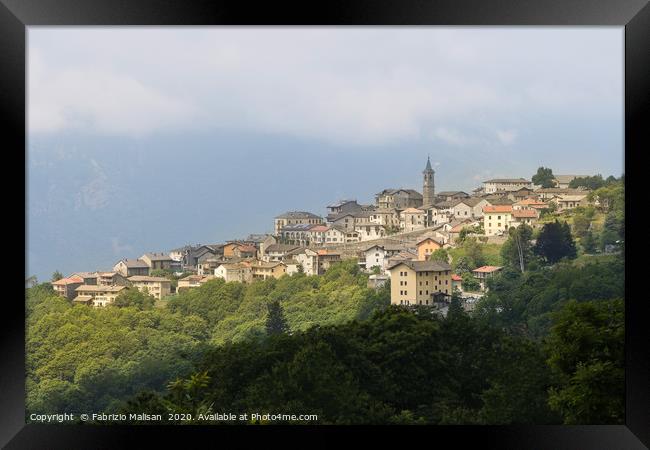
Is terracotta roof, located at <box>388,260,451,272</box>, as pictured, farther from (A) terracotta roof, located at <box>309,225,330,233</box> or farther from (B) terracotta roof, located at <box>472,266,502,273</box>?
(A) terracotta roof, located at <box>309,225,330,233</box>

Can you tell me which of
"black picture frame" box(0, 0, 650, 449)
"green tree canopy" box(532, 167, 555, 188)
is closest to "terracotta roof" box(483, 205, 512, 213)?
"green tree canopy" box(532, 167, 555, 188)

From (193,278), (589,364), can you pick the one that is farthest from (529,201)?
(589,364)

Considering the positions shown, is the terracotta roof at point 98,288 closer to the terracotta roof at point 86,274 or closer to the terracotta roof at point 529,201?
the terracotta roof at point 86,274

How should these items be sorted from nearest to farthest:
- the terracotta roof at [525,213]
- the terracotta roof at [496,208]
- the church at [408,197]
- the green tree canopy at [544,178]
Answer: the church at [408,197]
the green tree canopy at [544,178]
the terracotta roof at [496,208]
the terracotta roof at [525,213]

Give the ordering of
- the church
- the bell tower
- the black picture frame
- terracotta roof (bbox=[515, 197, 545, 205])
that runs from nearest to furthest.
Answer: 1. the black picture frame
2. the bell tower
3. the church
4. terracotta roof (bbox=[515, 197, 545, 205])

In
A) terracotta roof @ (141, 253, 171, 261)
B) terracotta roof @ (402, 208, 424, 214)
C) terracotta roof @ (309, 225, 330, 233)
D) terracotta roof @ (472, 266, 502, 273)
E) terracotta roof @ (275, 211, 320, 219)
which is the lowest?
terracotta roof @ (472, 266, 502, 273)

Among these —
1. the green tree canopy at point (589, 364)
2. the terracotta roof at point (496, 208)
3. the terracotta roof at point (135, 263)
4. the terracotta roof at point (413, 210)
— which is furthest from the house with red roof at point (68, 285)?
the green tree canopy at point (589, 364)
